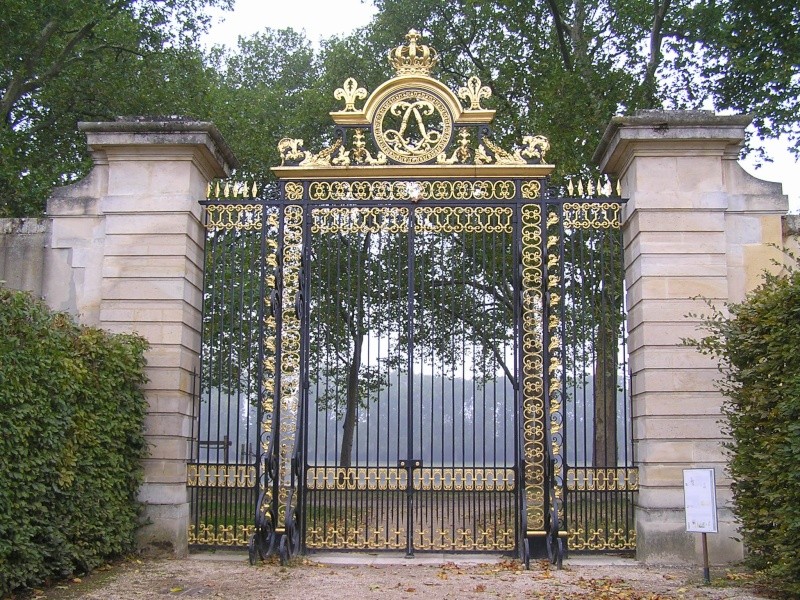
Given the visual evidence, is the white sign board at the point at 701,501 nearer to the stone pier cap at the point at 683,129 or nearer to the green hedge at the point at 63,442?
the stone pier cap at the point at 683,129

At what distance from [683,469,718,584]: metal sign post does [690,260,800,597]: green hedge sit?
0.77 feet

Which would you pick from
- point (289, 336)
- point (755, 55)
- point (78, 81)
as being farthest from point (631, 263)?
point (78, 81)

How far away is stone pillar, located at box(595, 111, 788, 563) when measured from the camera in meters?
7.80

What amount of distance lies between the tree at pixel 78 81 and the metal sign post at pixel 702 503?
36.4 feet

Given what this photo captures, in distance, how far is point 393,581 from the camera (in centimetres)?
708

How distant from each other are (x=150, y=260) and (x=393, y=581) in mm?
3992

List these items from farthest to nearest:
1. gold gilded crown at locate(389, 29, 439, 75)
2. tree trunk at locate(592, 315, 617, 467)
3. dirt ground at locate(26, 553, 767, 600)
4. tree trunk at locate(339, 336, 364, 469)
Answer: tree trunk at locate(339, 336, 364, 469) < gold gilded crown at locate(389, 29, 439, 75) < tree trunk at locate(592, 315, 617, 467) < dirt ground at locate(26, 553, 767, 600)

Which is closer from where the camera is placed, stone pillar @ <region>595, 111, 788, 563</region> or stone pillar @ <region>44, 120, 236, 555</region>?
stone pillar @ <region>595, 111, 788, 563</region>

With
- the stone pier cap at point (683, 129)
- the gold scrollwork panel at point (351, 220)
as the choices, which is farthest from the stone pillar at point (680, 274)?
the gold scrollwork panel at point (351, 220)

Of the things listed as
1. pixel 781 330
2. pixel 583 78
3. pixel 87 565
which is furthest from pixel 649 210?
pixel 583 78

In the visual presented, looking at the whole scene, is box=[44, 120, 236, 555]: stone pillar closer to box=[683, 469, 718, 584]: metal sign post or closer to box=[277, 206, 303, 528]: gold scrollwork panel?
box=[277, 206, 303, 528]: gold scrollwork panel

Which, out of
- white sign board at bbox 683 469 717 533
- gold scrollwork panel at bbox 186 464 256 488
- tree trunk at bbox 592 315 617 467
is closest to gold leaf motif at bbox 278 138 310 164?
gold scrollwork panel at bbox 186 464 256 488

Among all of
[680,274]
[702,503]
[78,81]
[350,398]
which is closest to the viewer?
[702,503]

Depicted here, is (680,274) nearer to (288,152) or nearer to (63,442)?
(288,152)
